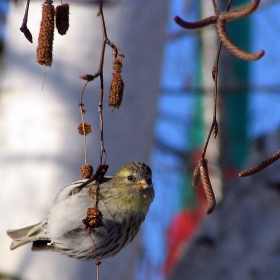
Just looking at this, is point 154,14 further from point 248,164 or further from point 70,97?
point 248,164

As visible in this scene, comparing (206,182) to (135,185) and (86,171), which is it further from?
(135,185)

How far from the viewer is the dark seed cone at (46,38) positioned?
133 cm

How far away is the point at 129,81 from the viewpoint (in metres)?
3.00

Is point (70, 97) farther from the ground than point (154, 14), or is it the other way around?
point (154, 14)

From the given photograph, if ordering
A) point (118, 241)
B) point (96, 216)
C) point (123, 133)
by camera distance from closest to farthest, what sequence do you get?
point (96, 216), point (118, 241), point (123, 133)

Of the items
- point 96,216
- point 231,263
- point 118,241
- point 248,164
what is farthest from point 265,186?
point 96,216

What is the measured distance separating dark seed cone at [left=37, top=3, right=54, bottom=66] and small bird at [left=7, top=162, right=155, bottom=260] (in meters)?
0.58

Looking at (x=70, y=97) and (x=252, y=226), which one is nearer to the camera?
(x=70, y=97)

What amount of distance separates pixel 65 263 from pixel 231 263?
1144mm

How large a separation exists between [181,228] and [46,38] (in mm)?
4969

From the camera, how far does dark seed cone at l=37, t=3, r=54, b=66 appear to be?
1332 millimetres

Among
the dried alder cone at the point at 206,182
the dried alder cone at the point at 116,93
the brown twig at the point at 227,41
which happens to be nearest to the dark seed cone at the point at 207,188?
the dried alder cone at the point at 206,182

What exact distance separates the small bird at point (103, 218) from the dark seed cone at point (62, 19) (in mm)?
608

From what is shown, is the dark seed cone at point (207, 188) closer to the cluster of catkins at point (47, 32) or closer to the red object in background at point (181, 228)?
the cluster of catkins at point (47, 32)
